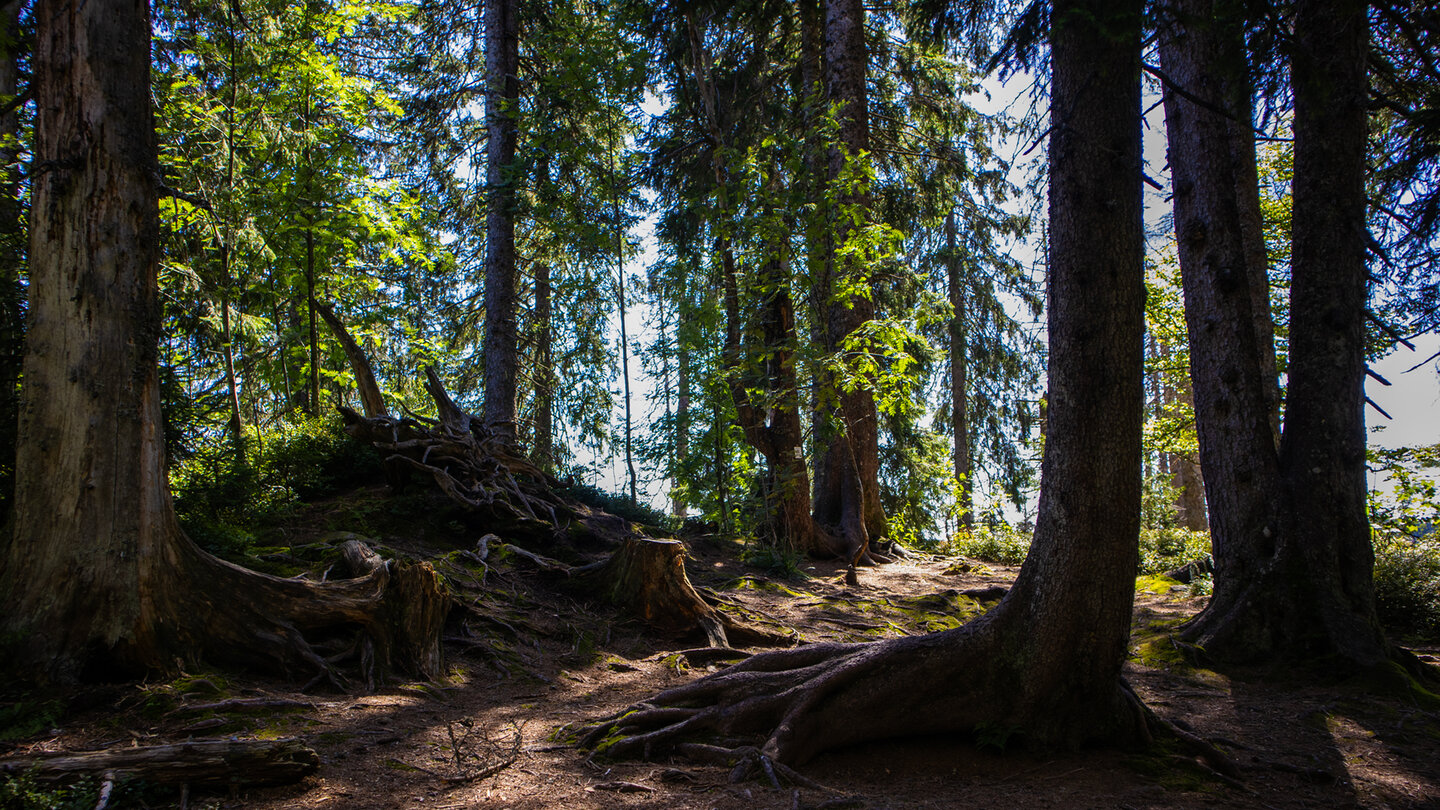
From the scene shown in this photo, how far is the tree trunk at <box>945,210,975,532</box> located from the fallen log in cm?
1687

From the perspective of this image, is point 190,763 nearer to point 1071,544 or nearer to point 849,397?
point 1071,544

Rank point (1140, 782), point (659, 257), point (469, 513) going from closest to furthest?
1. point (1140, 782)
2. point (469, 513)
3. point (659, 257)

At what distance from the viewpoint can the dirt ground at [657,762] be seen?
146 inches

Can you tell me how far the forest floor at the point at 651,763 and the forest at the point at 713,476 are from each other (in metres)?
0.04

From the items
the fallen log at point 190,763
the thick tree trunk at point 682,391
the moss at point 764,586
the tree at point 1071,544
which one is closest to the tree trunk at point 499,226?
the thick tree trunk at point 682,391

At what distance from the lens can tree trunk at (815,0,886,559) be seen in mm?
11609

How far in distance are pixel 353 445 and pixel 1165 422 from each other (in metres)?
13.3

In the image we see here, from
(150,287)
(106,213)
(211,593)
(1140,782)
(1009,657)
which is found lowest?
(1140,782)

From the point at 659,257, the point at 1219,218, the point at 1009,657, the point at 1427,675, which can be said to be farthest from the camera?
Answer: the point at 659,257

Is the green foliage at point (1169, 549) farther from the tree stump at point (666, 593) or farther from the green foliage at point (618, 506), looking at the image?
the green foliage at point (618, 506)

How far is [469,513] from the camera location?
8.66 meters

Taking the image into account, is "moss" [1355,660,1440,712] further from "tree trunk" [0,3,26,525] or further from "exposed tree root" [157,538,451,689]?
"tree trunk" [0,3,26,525]

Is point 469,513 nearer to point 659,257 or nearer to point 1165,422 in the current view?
point 659,257

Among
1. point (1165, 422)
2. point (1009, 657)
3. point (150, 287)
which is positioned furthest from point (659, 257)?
point (1009, 657)
